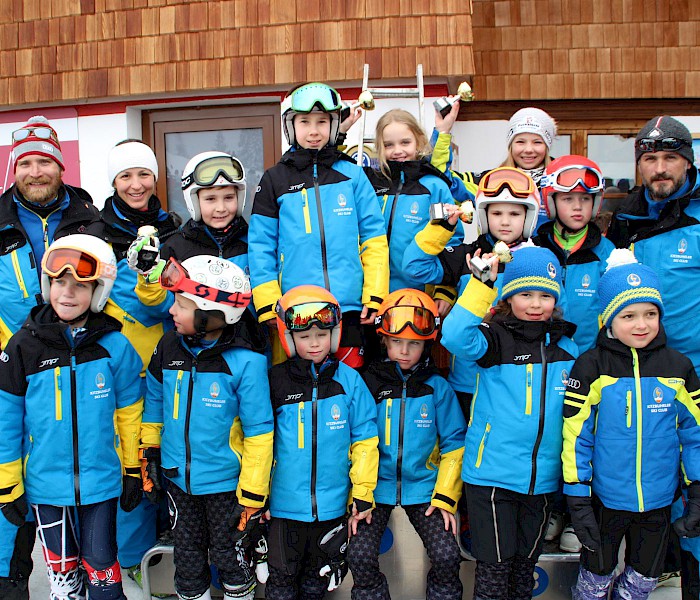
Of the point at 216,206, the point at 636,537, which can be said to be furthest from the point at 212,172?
the point at 636,537

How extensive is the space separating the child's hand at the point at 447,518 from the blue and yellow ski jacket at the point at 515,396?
0.22 meters

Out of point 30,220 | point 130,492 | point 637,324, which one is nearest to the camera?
point 637,324

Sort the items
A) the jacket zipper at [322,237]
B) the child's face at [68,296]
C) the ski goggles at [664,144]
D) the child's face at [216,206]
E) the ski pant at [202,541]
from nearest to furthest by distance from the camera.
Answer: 1. the child's face at [68,296]
2. the ski pant at [202,541]
3. the jacket zipper at [322,237]
4. the child's face at [216,206]
5. the ski goggles at [664,144]

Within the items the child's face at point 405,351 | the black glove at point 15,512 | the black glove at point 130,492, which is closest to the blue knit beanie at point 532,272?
the child's face at point 405,351

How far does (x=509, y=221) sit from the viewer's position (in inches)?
139

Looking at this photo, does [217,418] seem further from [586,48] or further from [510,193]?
[586,48]

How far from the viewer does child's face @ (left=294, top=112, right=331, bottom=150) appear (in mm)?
3791

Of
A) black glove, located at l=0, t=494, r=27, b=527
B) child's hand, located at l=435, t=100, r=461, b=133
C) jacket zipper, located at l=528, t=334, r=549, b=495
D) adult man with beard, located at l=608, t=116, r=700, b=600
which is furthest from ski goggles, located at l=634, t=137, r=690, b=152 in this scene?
black glove, located at l=0, t=494, r=27, b=527

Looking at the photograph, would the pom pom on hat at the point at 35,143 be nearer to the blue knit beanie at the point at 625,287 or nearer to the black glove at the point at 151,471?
the black glove at the point at 151,471

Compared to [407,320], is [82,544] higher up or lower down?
lower down

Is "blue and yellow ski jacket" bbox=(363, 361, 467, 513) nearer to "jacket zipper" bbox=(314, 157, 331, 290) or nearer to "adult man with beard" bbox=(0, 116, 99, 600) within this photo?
"jacket zipper" bbox=(314, 157, 331, 290)

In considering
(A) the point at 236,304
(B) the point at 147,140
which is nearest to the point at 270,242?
(A) the point at 236,304

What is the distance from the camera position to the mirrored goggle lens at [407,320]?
3.46 meters

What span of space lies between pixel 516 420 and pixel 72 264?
2.27 meters
